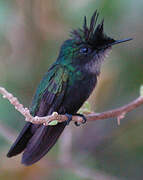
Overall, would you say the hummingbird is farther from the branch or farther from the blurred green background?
the blurred green background

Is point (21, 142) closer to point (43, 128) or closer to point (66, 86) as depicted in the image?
point (43, 128)

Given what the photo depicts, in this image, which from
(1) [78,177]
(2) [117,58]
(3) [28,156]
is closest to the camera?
(3) [28,156]

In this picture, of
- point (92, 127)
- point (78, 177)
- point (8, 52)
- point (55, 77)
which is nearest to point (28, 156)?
point (55, 77)

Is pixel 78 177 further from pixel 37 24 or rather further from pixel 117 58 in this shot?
pixel 37 24

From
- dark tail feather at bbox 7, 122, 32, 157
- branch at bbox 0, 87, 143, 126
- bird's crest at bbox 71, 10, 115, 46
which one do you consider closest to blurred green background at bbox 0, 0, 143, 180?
bird's crest at bbox 71, 10, 115, 46

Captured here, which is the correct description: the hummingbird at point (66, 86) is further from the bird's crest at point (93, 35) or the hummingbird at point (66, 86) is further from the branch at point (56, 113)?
the branch at point (56, 113)

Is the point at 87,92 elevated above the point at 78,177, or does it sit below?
above

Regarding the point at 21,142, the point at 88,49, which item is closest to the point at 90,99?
the point at 88,49
